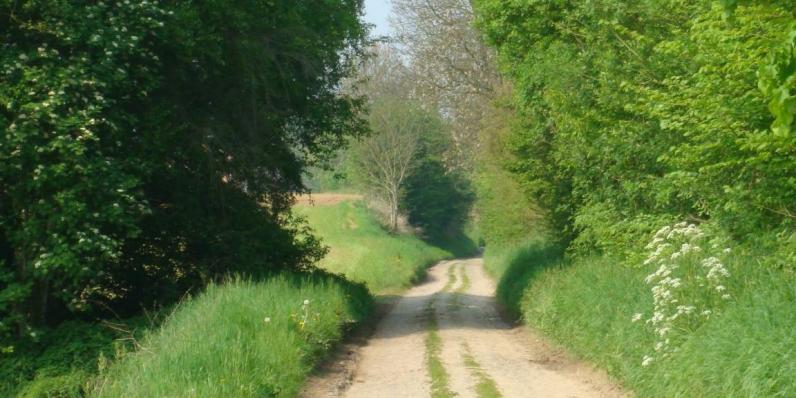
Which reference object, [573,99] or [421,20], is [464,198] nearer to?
[421,20]

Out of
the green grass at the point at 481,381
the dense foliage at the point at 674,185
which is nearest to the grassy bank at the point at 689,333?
the dense foliage at the point at 674,185

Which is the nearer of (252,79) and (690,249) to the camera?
(690,249)

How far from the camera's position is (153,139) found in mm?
17672

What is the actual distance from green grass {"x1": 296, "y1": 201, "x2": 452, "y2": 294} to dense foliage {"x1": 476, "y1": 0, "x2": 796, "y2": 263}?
1232cm

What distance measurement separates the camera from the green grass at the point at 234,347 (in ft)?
33.4

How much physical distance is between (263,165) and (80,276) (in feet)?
22.4

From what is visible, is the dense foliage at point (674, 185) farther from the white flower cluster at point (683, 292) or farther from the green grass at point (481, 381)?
the green grass at point (481, 381)

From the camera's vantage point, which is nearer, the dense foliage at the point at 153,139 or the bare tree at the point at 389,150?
the dense foliage at the point at 153,139

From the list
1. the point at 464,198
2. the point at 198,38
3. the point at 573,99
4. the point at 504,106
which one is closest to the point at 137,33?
the point at 198,38

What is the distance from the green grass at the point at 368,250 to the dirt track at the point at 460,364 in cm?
1088

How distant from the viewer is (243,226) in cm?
2155

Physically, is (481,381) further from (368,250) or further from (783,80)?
(368,250)

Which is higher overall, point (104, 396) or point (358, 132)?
point (358, 132)

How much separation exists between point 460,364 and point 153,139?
757cm
